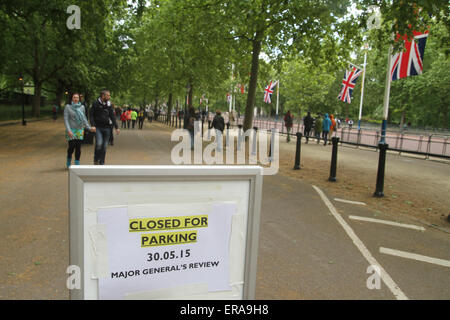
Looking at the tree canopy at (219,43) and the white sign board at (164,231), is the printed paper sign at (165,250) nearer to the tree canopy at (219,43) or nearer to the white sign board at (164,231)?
the white sign board at (164,231)

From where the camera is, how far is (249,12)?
12.8 meters

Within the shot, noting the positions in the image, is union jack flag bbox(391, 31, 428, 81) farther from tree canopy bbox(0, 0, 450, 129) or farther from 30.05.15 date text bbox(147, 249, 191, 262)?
30.05.15 date text bbox(147, 249, 191, 262)

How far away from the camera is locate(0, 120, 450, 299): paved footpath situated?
364 centimetres

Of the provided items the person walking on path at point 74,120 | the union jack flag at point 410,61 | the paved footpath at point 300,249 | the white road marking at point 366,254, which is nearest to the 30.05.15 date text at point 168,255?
the paved footpath at point 300,249

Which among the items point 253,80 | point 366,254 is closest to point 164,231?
point 366,254

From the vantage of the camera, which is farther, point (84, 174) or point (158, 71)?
point (158, 71)

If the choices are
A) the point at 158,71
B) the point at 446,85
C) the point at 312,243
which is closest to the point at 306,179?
the point at 312,243

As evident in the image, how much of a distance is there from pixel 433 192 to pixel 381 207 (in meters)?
3.06

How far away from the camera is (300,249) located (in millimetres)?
4812

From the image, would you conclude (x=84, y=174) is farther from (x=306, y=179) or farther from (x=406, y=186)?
(x=406, y=186)

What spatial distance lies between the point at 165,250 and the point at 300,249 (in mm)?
3247

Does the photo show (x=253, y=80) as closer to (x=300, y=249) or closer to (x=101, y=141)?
(x=101, y=141)

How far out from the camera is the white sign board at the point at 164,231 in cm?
174

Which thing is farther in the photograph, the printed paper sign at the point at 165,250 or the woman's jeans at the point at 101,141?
the woman's jeans at the point at 101,141
